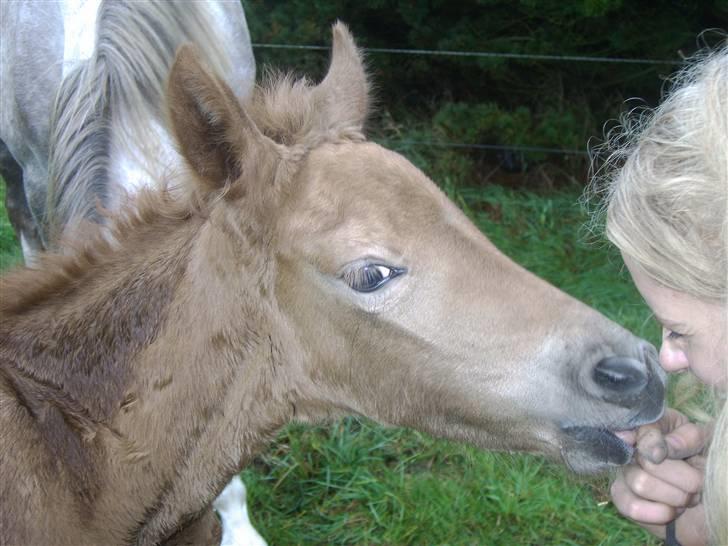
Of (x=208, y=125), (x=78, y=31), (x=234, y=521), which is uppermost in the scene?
(x=208, y=125)

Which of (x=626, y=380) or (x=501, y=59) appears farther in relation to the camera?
(x=501, y=59)

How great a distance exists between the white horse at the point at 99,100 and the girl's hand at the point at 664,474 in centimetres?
166

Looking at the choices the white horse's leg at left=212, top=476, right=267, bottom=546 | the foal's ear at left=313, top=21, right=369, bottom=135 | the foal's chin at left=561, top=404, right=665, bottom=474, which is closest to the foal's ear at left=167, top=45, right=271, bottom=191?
the foal's ear at left=313, top=21, right=369, bottom=135

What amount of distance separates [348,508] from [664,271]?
2.21 meters

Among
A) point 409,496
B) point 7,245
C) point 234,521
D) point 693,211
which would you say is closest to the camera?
point 693,211

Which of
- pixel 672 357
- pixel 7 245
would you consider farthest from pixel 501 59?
pixel 672 357

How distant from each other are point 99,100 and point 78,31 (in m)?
0.59

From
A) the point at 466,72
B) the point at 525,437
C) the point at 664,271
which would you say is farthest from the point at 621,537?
the point at 466,72

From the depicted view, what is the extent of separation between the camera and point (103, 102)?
11.0ft

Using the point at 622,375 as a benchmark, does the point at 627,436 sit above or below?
below

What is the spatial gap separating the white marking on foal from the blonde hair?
94.3 inches

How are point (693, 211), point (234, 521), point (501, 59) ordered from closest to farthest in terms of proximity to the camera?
point (693, 211) → point (234, 521) → point (501, 59)

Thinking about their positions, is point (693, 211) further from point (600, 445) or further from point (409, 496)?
point (409, 496)

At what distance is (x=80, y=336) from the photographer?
2.18m
